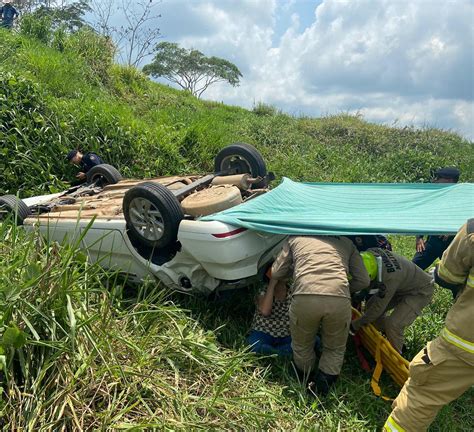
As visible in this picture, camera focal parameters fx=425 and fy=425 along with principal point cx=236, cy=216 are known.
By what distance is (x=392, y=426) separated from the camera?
8.43 feet

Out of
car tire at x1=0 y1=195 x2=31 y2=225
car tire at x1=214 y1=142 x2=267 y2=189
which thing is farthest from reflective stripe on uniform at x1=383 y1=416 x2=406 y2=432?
car tire at x1=0 y1=195 x2=31 y2=225

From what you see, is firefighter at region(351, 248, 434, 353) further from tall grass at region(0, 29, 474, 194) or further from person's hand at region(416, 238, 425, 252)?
tall grass at region(0, 29, 474, 194)

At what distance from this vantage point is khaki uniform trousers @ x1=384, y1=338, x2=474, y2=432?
2.43 metres

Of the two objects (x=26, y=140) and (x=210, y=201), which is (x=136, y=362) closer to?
(x=210, y=201)

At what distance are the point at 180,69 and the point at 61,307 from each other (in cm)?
3438

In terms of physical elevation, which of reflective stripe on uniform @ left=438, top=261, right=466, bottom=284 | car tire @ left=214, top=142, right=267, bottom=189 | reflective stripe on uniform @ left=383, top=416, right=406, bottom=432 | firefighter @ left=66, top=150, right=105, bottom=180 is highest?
car tire @ left=214, top=142, right=267, bottom=189

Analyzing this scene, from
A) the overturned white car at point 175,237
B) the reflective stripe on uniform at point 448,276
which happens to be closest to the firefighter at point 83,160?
the overturned white car at point 175,237

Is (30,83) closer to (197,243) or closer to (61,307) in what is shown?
(197,243)

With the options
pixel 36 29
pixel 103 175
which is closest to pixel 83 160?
pixel 103 175

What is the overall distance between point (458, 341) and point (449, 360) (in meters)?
0.13

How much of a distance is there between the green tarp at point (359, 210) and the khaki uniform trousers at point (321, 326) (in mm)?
491

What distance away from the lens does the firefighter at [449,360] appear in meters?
2.38

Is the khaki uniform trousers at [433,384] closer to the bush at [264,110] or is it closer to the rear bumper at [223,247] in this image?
the rear bumper at [223,247]

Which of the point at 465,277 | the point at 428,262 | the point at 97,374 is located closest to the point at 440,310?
the point at 428,262
